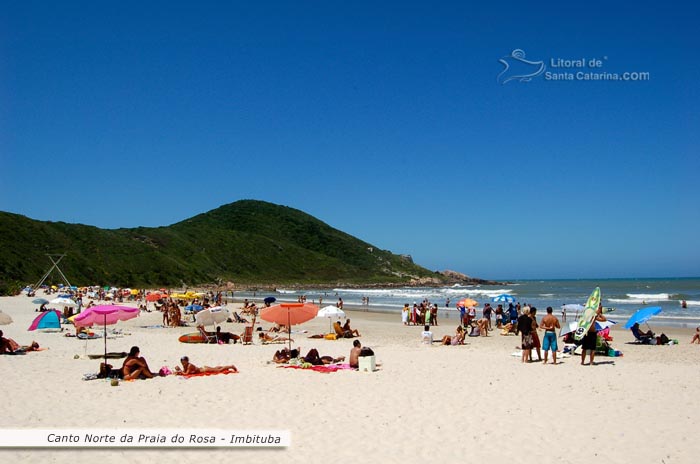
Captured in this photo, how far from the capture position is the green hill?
74188mm

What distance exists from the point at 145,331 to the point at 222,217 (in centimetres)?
14509

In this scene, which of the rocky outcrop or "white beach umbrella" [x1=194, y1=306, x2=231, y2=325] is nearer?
"white beach umbrella" [x1=194, y1=306, x2=231, y2=325]

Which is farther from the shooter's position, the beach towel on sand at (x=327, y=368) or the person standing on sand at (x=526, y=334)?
the person standing on sand at (x=526, y=334)

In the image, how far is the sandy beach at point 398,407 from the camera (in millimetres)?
6453

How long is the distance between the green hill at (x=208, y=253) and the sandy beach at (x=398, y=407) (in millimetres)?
43774

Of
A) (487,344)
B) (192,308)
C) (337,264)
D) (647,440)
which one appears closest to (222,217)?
(337,264)

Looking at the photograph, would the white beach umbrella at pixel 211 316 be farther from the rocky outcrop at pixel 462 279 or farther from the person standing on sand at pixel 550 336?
the rocky outcrop at pixel 462 279

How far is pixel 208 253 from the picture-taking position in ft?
383

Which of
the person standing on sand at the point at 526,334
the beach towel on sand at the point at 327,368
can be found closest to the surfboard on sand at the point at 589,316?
the person standing on sand at the point at 526,334

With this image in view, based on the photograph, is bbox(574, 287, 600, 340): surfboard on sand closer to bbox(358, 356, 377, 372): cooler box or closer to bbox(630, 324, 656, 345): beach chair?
bbox(358, 356, 377, 372): cooler box

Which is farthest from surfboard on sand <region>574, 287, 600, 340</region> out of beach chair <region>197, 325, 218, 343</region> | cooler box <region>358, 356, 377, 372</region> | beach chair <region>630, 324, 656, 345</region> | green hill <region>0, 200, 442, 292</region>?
green hill <region>0, 200, 442, 292</region>

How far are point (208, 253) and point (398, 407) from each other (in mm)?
112378

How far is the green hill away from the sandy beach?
43.8 m

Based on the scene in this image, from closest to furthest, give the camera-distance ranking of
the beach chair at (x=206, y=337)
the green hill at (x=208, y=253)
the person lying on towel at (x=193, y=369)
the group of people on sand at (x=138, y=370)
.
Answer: the group of people on sand at (x=138, y=370)
the person lying on towel at (x=193, y=369)
the beach chair at (x=206, y=337)
the green hill at (x=208, y=253)
